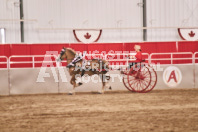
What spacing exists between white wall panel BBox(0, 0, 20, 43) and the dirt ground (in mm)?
9022

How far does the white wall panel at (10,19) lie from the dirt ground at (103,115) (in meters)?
9.02

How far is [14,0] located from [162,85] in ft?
32.8

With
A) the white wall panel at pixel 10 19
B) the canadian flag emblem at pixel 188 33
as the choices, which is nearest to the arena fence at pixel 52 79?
the white wall panel at pixel 10 19

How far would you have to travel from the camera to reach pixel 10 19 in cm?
1656

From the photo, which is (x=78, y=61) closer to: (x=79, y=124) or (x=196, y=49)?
(x=79, y=124)

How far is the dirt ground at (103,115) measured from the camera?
517 cm

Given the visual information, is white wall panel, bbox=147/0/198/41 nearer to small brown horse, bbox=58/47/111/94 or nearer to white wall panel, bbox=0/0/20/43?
white wall panel, bbox=0/0/20/43

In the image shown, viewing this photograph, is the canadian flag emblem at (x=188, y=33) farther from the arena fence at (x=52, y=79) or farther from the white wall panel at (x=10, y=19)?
the white wall panel at (x=10, y=19)

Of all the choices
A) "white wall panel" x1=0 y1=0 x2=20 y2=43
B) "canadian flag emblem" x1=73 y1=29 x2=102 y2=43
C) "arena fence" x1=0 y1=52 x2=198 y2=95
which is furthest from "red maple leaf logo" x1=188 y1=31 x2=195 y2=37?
A: "white wall panel" x1=0 y1=0 x2=20 y2=43

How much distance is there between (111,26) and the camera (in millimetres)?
17609

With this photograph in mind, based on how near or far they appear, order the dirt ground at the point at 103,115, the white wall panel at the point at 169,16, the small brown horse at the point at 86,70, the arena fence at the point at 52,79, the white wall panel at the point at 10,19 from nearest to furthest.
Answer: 1. the dirt ground at the point at 103,115
2. the small brown horse at the point at 86,70
3. the arena fence at the point at 52,79
4. the white wall panel at the point at 10,19
5. the white wall panel at the point at 169,16

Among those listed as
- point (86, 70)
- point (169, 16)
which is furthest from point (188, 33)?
point (86, 70)

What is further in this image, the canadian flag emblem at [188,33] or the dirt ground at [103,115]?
the canadian flag emblem at [188,33]

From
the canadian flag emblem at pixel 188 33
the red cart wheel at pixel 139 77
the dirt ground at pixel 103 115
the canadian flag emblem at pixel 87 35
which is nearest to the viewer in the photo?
the dirt ground at pixel 103 115
